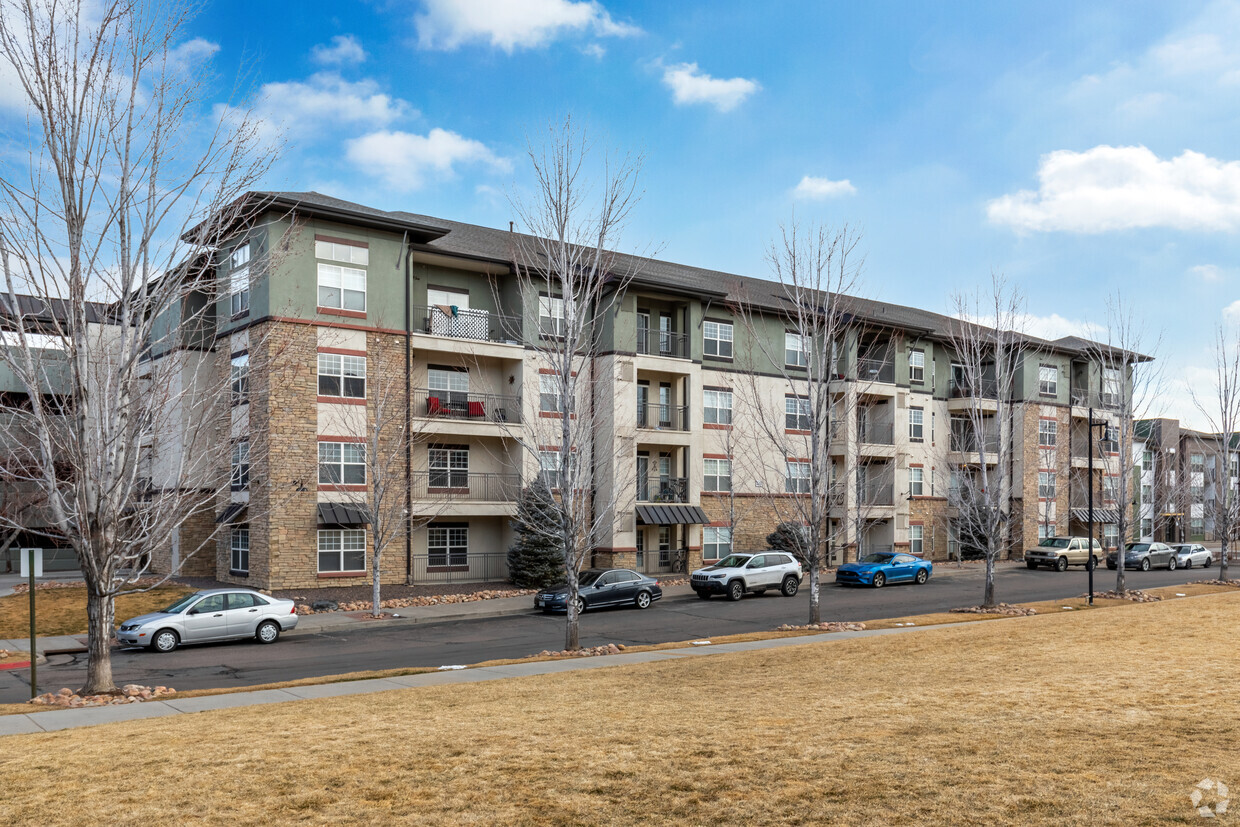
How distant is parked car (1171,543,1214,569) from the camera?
1987 inches

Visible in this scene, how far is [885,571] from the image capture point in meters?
37.1

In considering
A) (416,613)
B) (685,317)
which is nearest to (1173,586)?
(685,317)

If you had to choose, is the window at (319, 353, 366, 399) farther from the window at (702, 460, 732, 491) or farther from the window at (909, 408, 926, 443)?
the window at (909, 408, 926, 443)

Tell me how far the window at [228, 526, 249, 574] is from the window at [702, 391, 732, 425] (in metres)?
19.4

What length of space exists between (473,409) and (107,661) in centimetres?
2087

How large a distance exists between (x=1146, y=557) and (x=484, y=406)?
36.9 metres

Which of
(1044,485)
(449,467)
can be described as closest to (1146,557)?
(1044,485)

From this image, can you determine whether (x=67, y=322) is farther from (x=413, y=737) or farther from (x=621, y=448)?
Answer: (x=621, y=448)

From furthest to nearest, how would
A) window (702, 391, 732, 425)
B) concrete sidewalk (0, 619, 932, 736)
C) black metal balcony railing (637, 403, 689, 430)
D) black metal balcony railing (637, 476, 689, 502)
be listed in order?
window (702, 391, 732, 425) < black metal balcony railing (637, 403, 689, 430) < black metal balcony railing (637, 476, 689, 502) < concrete sidewalk (0, 619, 932, 736)

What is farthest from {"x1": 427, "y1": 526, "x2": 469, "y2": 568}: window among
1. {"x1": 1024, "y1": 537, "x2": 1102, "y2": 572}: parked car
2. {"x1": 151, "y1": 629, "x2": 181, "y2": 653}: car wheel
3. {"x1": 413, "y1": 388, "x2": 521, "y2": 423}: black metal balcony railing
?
{"x1": 1024, "y1": 537, "x2": 1102, "y2": 572}: parked car

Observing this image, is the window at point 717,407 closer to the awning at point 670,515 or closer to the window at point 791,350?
the window at point 791,350

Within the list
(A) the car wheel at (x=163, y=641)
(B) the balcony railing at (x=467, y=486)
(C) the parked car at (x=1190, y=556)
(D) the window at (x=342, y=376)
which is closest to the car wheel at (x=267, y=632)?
(A) the car wheel at (x=163, y=641)

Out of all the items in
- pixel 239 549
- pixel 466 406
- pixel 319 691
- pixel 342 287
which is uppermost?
pixel 342 287

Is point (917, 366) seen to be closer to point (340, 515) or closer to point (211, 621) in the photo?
point (340, 515)
